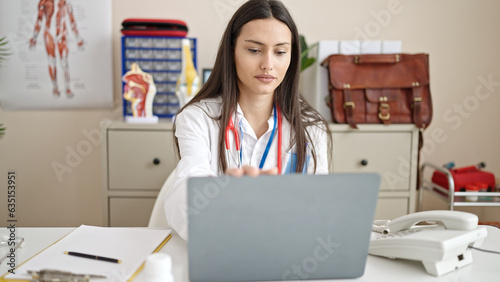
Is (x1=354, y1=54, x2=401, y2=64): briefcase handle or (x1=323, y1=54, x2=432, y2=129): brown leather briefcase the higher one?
(x1=354, y1=54, x2=401, y2=64): briefcase handle

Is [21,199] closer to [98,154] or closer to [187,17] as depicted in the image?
[98,154]

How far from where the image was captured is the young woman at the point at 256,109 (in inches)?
46.5

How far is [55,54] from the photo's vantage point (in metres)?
2.31

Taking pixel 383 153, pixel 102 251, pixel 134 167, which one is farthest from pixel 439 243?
pixel 134 167

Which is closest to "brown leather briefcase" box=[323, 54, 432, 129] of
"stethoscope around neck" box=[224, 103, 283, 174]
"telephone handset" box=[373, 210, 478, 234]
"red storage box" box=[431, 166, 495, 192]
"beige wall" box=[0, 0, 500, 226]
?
"red storage box" box=[431, 166, 495, 192]

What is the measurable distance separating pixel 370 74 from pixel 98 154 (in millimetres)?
1669

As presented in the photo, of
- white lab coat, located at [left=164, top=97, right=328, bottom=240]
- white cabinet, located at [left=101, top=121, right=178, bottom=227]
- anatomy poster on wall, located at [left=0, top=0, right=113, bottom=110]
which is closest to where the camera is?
white lab coat, located at [left=164, top=97, right=328, bottom=240]

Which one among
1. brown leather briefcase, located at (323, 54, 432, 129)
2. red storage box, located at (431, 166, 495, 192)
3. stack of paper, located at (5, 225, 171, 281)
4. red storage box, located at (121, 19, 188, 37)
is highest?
red storage box, located at (121, 19, 188, 37)

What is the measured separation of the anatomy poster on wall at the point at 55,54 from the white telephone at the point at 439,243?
2000 mm

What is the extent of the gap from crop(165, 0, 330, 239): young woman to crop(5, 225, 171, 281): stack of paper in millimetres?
300

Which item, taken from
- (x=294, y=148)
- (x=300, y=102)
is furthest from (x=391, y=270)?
(x=300, y=102)

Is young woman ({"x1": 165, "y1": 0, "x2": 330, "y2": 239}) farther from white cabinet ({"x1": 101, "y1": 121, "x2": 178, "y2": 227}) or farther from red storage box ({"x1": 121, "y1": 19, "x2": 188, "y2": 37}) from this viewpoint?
red storage box ({"x1": 121, "y1": 19, "x2": 188, "y2": 37})

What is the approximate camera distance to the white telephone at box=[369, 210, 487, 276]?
2.32 ft

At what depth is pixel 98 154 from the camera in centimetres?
244
